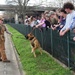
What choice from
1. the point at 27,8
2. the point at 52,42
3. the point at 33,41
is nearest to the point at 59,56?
the point at 52,42

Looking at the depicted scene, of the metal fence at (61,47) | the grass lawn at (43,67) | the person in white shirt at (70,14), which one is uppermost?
the person in white shirt at (70,14)

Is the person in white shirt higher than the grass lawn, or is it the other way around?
the person in white shirt

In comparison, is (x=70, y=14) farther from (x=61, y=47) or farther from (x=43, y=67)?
(x=43, y=67)

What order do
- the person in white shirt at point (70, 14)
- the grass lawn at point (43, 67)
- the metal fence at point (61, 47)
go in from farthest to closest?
the metal fence at point (61, 47) → the grass lawn at point (43, 67) → the person in white shirt at point (70, 14)

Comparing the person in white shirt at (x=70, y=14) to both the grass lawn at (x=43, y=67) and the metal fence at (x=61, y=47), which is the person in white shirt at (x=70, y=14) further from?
the grass lawn at (x=43, y=67)

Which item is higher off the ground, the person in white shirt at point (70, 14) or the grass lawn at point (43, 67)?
the person in white shirt at point (70, 14)

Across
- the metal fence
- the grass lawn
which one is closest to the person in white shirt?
the metal fence

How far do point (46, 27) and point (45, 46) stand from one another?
1442 mm

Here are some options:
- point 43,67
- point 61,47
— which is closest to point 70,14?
point 61,47

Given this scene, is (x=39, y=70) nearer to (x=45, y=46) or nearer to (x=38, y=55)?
(x=38, y=55)

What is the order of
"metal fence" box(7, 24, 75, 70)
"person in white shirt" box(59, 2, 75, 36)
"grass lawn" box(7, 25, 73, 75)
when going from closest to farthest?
"person in white shirt" box(59, 2, 75, 36), "grass lawn" box(7, 25, 73, 75), "metal fence" box(7, 24, 75, 70)

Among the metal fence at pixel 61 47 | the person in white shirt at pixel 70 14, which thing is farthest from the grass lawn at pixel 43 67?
the person in white shirt at pixel 70 14

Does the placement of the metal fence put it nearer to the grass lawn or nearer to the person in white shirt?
the grass lawn

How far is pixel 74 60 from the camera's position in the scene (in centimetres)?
911
